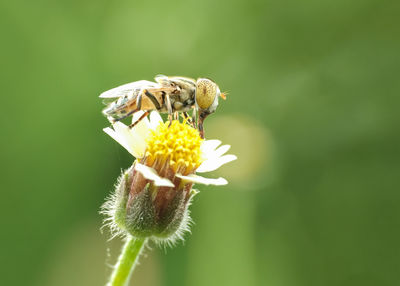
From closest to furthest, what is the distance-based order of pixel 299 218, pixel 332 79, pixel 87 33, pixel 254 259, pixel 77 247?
pixel 254 259 < pixel 77 247 < pixel 299 218 < pixel 87 33 < pixel 332 79

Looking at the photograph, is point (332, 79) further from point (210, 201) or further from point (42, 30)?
point (42, 30)

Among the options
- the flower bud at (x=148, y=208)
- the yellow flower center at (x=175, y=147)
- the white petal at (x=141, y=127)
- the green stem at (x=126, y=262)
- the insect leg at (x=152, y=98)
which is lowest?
the green stem at (x=126, y=262)

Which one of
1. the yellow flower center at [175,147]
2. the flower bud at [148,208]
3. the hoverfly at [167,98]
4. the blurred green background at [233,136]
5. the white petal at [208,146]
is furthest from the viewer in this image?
the blurred green background at [233,136]

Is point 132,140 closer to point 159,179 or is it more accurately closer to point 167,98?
point 167,98

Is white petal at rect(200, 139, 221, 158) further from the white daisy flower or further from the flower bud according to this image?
the flower bud

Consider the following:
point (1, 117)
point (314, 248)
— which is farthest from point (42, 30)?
point (314, 248)

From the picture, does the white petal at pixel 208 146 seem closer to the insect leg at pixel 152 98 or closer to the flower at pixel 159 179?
the flower at pixel 159 179

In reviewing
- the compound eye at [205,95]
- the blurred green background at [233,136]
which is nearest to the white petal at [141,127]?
the compound eye at [205,95]
